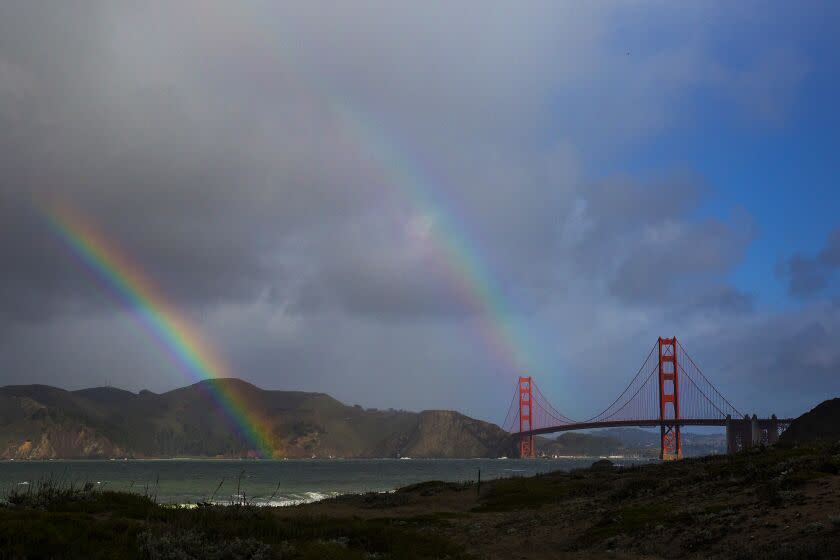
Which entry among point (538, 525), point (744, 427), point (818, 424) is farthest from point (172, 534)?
point (744, 427)

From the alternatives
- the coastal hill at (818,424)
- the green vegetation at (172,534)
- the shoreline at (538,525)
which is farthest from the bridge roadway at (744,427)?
the green vegetation at (172,534)

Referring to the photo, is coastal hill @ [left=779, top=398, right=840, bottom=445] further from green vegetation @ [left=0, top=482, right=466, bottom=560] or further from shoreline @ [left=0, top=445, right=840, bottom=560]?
green vegetation @ [left=0, top=482, right=466, bottom=560]

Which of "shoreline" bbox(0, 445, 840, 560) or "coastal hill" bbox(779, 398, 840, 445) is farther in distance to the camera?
"coastal hill" bbox(779, 398, 840, 445)

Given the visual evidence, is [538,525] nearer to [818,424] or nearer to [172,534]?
[172,534]

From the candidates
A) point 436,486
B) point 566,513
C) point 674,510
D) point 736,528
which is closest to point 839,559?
point 736,528

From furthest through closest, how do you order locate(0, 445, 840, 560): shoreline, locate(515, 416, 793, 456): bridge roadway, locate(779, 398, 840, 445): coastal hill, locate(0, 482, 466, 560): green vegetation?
locate(515, 416, 793, 456): bridge roadway, locate(779, 398, 840, 445): coastal hill, locate(0, 445, 840, 560): shoreline, locate(0, 482, 466, 560): green vegetation

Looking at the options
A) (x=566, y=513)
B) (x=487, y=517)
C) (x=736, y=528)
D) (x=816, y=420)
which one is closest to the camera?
(x=736, y=528)

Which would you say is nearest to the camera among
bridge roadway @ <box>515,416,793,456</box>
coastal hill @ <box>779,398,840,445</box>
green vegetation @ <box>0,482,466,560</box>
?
green vegetation @ <box>0,482,466,560</box>

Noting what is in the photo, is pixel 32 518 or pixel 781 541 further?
pixel 781 541

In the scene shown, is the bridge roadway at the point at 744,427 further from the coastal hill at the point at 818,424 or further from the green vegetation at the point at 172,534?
the green vegetation at the point at 172,534

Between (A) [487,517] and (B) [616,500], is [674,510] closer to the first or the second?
(B) [616,500]

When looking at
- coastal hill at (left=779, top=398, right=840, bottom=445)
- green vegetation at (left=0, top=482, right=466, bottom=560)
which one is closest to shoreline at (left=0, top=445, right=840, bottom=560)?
green vegetation at (left=0, top=482, right=466, bottom=560)
